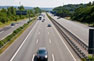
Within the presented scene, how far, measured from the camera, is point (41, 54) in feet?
76.5

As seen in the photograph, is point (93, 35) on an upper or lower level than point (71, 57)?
upper

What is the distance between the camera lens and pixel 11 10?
486 feet

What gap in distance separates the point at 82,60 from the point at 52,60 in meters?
3.70

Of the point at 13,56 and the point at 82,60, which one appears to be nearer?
the point at 82,60

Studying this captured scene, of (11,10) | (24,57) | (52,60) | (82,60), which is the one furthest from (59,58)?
(11,10)

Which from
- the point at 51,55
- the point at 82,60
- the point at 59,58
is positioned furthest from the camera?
the point at 51,55

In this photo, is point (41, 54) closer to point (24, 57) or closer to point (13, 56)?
point (24, 57)

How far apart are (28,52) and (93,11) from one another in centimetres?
9057

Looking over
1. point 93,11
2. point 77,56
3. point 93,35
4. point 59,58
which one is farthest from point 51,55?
point 93,11

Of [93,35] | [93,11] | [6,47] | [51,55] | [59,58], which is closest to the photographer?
[93,35]

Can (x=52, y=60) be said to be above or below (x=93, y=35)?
below

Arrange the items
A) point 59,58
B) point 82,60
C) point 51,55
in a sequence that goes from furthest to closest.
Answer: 1. point 51,55
2. point 59,58
3. point 82,60

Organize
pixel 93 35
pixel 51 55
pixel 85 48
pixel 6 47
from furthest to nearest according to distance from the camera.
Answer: pixel 6 47 → pixel 85 48 → pixel 51 55 → pixel 93 35

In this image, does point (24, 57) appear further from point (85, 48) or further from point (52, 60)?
point (85, 48)
